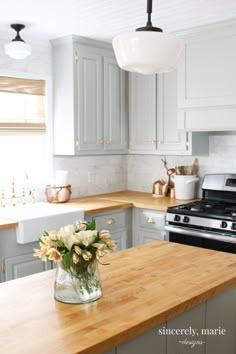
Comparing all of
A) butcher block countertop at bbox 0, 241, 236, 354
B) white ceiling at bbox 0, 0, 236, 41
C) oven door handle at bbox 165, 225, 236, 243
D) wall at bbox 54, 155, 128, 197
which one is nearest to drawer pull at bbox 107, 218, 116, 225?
oven door handle at bbox 165, 225, 236, 243

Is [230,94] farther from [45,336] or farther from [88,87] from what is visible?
[45,336]

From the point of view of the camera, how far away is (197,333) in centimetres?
188

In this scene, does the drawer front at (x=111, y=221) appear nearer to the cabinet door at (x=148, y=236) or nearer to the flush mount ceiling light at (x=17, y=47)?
the cabinet door at (x=148, y=236)

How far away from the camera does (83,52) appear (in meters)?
4.07

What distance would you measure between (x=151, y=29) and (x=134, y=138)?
294 cm

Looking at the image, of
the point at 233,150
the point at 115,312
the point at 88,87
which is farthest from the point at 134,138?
the point at 115,312

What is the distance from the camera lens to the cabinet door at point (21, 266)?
319 centimetres

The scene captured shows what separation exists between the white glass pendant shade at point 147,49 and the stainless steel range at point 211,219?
1933 millimetres

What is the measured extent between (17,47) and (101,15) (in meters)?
0.71

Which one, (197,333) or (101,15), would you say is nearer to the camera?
(197,333)

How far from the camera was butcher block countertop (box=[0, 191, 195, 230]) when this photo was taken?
3.80 metres

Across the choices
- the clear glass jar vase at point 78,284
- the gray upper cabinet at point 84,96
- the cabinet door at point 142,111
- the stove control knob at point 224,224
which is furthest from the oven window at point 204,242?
the clear glass jar vase at point 78,284

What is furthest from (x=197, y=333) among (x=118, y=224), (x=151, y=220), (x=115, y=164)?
(x=115, y=164)

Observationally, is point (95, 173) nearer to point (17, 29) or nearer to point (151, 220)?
point (151, 220)
